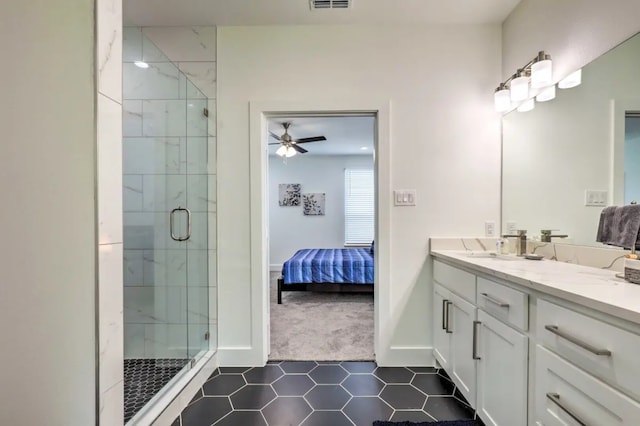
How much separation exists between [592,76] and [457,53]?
0.92 meters

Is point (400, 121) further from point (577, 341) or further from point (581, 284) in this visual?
point (577, 341)

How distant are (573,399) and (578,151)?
1.30 m

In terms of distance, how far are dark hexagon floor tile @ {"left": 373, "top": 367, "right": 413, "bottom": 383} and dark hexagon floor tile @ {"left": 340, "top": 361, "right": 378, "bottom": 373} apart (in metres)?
0.05

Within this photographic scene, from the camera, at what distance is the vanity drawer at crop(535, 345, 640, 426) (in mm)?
761

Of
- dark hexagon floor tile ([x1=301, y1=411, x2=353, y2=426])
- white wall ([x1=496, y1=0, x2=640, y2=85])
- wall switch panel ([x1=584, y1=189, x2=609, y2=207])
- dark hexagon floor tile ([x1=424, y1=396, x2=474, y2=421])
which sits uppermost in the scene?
white wall ([x1=496, y1=0, x2=640, y2=85])

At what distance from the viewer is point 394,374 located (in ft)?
6.59

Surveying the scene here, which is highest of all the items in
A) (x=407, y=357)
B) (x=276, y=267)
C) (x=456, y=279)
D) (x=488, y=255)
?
(x=488, y=255)

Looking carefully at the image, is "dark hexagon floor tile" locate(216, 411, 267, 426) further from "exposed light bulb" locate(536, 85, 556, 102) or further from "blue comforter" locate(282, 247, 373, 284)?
"exposed light bulb" locate(536, 85, 556, 102)

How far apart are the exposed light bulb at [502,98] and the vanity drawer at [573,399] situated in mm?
1678

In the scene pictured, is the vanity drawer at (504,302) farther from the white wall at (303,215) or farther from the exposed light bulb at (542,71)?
the white wall at (303,215)

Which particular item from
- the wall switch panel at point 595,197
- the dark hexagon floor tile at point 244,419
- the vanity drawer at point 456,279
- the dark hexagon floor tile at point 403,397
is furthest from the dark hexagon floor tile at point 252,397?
the wall switch panel at point 595,197

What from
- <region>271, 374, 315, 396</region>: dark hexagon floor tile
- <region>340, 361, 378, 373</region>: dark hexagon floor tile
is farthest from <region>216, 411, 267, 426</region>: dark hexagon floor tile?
<region>340, 361, 378, 373</region>: dark hexagon floor tile

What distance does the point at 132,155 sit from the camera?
197 centimetres

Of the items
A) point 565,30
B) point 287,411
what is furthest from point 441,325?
point 565,30
